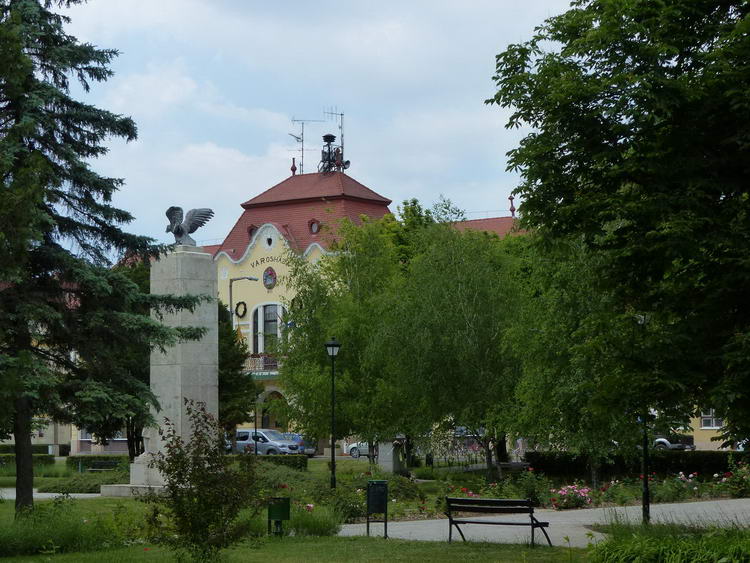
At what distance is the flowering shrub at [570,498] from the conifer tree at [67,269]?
337 inches

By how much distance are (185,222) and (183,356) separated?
3.71m

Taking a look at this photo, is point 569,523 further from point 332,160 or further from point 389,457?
point 332,160

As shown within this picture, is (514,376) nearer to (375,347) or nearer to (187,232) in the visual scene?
(375,347)

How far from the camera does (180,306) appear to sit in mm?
21250

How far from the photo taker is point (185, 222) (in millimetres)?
29328

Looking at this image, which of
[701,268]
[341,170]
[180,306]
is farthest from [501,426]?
[341,170]

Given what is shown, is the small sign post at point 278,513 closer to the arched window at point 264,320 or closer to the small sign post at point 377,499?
the small sign post at point 377,499

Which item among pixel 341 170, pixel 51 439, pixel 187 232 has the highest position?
pixel 341 170

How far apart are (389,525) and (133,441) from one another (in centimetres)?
2899

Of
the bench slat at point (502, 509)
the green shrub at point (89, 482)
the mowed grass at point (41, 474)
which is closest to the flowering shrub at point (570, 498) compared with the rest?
the bench slat at point (502, 509)

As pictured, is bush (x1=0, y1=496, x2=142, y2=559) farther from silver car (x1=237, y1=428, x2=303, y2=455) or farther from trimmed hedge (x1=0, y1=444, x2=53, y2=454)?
trimmed hedge (x1=0, y1=444, x2=53, y2=454)

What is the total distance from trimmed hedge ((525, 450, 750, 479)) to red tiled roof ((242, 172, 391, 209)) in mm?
33825

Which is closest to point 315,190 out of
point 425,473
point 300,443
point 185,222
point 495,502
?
point 300,443

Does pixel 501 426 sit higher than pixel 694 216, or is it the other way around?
pixel 694 216
